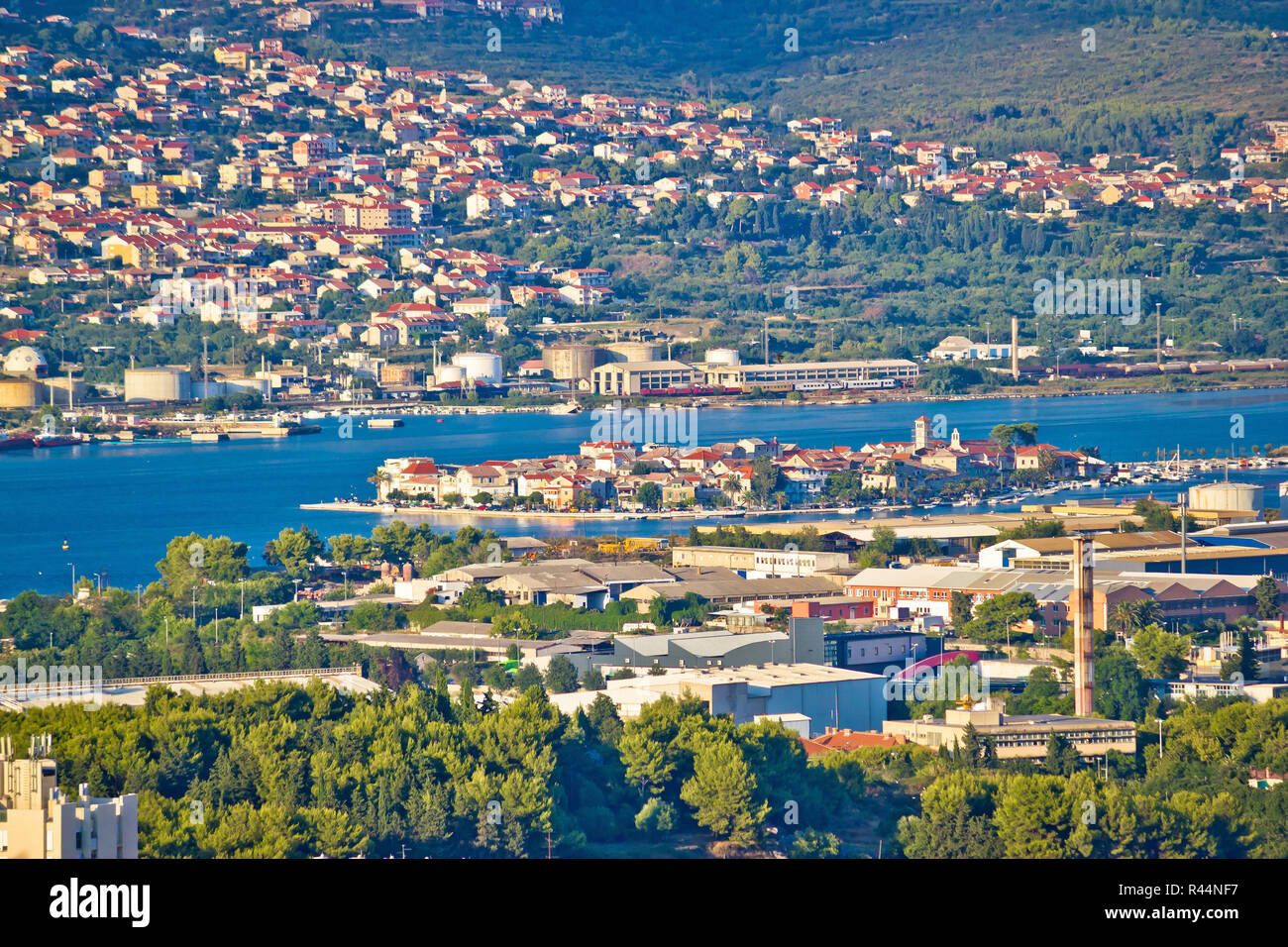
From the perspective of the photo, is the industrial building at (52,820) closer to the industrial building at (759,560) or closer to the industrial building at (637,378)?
the industrial building at (759,560)

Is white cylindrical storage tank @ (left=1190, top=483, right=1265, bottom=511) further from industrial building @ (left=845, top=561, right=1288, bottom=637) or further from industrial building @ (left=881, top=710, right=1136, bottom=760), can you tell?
industrial building @ (left=881, top=710, right=1136, bottom=760)

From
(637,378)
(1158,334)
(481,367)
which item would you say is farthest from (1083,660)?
(1158,334)

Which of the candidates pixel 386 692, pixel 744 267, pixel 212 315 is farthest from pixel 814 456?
pixel 744 267

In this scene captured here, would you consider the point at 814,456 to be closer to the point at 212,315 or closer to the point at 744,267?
the point at 212,315

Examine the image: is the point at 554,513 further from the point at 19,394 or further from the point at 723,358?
the point at 723,358

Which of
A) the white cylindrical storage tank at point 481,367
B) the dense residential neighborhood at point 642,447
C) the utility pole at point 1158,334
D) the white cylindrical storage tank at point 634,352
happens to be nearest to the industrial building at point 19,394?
the dense residential neighborhood at point 642,447

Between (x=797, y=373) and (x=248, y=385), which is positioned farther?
(x=797, y=373)
